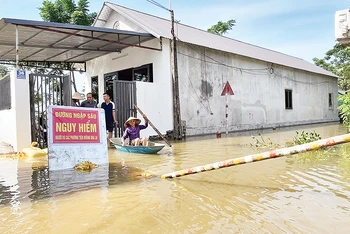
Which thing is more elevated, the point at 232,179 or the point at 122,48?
the point at 122,48

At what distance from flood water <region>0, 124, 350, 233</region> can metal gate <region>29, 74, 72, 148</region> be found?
9.32ft

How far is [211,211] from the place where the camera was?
3.55 metres

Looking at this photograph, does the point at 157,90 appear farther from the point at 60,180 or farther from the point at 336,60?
the point at 336,60

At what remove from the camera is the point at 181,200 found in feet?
13.1

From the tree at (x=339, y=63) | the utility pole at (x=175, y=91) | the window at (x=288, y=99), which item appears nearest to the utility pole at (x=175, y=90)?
the utility pole at (x=175, y=91)

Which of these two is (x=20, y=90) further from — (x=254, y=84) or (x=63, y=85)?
(x=254, y=84)

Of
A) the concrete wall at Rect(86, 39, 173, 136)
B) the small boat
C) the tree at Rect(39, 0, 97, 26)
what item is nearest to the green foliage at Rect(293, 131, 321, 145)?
the small boat

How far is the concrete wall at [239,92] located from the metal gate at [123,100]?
7.95 feet

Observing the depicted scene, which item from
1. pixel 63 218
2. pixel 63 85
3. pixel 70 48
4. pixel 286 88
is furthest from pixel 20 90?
pixel 286 88

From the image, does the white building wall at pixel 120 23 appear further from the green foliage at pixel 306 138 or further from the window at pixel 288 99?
the window at pixel 288 99

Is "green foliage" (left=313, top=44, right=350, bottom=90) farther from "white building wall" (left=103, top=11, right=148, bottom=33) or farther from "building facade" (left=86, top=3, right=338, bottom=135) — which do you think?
"white building wall" (left=103, top=11, right=148, bottom=33)

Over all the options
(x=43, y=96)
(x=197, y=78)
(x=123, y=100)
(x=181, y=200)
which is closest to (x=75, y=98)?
(x=43, y=96)

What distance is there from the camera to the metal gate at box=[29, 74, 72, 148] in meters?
8.98

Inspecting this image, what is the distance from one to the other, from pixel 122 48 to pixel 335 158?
1056 cm
